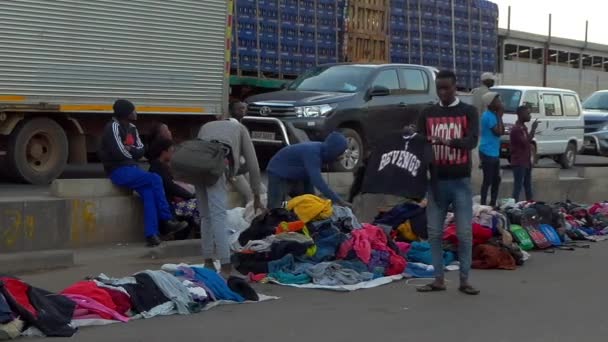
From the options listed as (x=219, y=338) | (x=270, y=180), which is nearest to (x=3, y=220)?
(x=270, y=180)

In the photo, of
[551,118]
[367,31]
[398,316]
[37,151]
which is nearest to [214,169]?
[398,316]

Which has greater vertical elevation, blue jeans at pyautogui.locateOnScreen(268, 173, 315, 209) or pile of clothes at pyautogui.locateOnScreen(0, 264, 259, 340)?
blue jeans at pyautogui.locateOnScreen(268, 173, 315, 209)

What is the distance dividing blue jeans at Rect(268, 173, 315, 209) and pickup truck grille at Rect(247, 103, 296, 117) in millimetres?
4372

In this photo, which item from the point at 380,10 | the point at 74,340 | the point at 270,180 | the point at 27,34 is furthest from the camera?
the point at 380,10

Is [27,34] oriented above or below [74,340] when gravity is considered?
above

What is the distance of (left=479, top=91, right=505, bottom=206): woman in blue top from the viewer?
13070 mm

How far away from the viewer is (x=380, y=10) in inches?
810

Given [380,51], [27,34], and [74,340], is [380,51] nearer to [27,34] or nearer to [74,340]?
[27,34]

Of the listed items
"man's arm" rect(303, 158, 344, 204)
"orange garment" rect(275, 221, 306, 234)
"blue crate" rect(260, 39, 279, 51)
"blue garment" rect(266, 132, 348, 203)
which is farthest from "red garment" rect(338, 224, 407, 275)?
"blue crate" rect(260, 39, 279, 51)

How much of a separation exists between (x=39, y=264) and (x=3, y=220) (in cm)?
67

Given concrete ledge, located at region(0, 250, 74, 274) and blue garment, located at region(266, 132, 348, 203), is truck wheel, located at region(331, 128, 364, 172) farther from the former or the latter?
concrete ledge, located at region(0, 250, 74, 274)

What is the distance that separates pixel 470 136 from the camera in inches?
327

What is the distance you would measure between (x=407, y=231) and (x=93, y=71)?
5.73 m

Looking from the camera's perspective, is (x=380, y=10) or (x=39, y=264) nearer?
(x=39, y=264)
